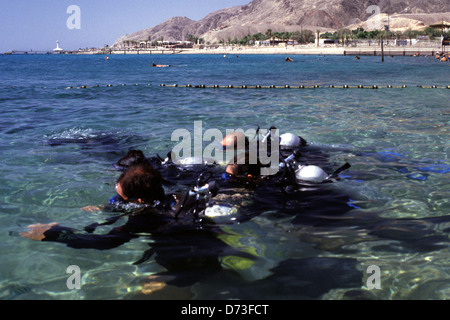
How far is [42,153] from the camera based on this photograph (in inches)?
396

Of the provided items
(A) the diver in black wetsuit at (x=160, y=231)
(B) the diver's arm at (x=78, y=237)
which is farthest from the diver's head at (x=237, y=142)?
(B) the diver's arm at (x=78, y=237)

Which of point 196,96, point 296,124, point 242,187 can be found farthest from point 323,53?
point 242,187

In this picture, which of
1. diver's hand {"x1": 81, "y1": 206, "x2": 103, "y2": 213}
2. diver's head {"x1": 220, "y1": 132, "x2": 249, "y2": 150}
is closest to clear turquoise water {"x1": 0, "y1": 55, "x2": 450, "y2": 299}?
diver's hand {"x1": 81, "y1": 206, "x2": 103, "y2": 213}

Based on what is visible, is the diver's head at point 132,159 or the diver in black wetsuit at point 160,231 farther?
the diver's head at point 132,159

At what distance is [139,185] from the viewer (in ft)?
15.3

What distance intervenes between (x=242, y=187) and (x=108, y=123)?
9.77 m

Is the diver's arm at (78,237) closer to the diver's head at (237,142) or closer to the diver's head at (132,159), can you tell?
the diver's head at (132,159)

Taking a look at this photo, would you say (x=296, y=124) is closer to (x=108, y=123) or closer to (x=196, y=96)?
(x=108, y=123)

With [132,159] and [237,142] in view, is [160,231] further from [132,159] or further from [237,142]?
[237,142]

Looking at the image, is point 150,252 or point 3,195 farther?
point 3,195

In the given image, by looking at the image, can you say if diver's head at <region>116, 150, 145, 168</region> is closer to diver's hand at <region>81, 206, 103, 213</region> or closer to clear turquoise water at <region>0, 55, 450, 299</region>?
clear turquoise water at <region>0, 55, 450, 299</region>

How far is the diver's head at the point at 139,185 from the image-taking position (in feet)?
15.3

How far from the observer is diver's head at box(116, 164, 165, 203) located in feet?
15.3

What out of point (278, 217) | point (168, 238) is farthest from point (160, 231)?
point (278, 217)
